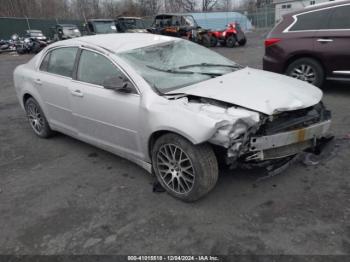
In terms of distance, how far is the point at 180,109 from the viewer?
297 centimetres

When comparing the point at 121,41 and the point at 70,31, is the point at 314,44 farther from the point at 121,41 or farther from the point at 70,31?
the point at 70,31

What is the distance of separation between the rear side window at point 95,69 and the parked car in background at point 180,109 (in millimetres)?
12

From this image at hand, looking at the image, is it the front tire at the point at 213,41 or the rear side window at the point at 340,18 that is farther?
the front tire at the point at 213,41

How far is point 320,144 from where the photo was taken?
149 inches

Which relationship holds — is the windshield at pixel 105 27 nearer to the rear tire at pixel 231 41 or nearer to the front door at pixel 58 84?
the rear tire at pixel 231 41

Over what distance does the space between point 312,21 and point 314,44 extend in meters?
0.53

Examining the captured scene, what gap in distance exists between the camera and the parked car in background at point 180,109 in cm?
293

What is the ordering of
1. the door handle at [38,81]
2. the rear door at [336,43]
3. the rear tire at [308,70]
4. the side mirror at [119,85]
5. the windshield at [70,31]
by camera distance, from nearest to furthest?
the side mirror at [119,85] → the door handle at [38,81] → the rear door at [336,43] → the rear tire at [308,70] → the windshield at [70,31]

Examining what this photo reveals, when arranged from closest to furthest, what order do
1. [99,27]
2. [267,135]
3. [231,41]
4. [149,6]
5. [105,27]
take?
[267,135] → [231,41] → [99,27] → [105,27] → [149,6]

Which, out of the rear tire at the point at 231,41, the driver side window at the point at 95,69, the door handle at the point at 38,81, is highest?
the driver side window at the point at 95,69

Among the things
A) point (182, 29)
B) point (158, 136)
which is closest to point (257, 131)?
point (158, 136)

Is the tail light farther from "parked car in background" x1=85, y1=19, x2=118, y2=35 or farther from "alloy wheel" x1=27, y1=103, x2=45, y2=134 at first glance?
"parked car in background" x1=85, y1=19, x2=118, y2=35

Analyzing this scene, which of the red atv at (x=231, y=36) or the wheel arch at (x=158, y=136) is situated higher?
the wheel arch at (x=158, y=136)

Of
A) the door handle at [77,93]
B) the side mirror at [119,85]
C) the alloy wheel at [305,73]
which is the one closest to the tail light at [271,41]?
the alloy wheel at [305,73]
